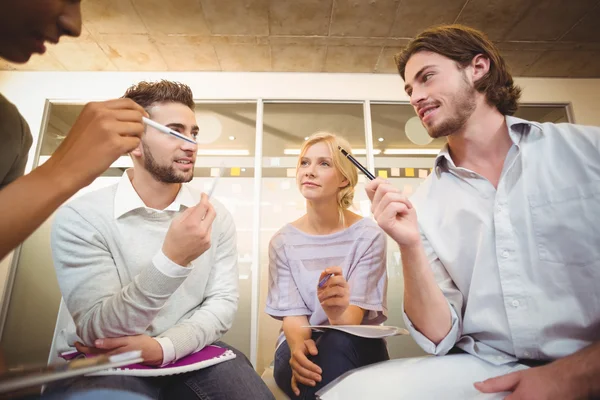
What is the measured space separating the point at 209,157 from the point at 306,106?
1.24 meters

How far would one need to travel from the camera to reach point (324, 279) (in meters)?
1.33

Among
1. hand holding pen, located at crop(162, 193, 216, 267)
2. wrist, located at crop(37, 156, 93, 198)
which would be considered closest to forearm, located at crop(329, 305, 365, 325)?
hand holding pen, located at crop(162, 193, 216, 267)

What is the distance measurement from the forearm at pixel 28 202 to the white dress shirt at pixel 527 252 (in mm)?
972

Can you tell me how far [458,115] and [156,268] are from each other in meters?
1.19

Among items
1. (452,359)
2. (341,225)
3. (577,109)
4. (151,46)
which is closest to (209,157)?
(151,46)

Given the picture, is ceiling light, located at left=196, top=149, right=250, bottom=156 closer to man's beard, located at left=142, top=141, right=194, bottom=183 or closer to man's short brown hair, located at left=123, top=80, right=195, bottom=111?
man's short brown hair, located at left=123, top=80, right=195, bottom=111

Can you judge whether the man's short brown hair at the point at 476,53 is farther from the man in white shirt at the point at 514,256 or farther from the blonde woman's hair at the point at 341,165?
the blonde woman's hair at the point at 341,165

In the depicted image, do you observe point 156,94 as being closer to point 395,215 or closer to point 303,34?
point 395,215

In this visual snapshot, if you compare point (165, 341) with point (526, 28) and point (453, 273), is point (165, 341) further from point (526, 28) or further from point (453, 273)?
point (526, 28)

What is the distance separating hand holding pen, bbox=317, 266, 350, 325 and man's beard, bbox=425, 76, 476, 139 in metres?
0.67

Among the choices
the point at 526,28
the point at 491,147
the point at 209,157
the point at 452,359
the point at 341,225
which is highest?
the point at 526,28

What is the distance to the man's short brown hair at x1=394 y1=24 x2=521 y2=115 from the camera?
53.5 inches

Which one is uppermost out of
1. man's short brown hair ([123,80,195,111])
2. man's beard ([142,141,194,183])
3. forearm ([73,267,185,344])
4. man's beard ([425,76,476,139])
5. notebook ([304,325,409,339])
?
man's short brown hair ([123,80,195,111])

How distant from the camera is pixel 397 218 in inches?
39.5
